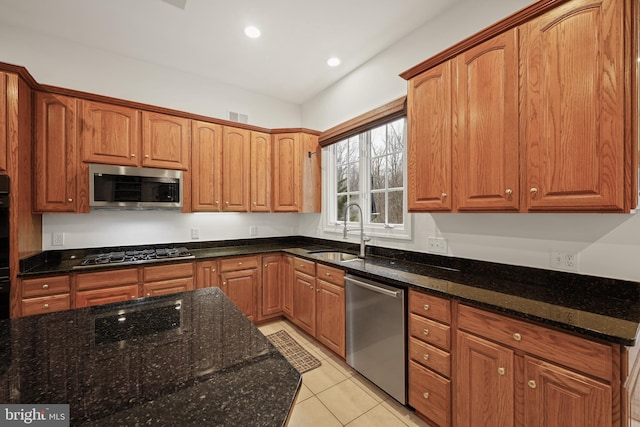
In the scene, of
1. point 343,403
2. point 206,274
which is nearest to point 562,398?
point 343,403

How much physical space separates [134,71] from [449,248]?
3769 millimetres

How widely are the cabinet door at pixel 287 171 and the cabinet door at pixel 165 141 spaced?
1092 millimetres

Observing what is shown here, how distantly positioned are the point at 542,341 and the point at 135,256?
3369 millimetres

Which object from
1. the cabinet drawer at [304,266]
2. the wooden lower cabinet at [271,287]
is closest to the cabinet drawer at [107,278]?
the wooden lower cabinet at [271,287]

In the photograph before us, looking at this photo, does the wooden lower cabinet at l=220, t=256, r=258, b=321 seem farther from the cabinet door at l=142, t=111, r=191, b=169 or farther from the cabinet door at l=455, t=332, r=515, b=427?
the cabinet door at l=455, t=332, r=515, b=427

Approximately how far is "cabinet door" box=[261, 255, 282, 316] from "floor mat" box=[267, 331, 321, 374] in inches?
12.5

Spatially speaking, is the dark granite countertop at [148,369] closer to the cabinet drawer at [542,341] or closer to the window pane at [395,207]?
the cabinet drawer at [542,341]

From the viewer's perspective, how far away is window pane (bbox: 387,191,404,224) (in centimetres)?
274

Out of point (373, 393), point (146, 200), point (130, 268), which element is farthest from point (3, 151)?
point (373, 393)

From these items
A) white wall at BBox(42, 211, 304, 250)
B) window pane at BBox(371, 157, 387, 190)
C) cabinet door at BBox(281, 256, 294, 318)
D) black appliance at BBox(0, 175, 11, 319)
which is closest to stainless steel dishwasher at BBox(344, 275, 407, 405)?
cabinet door at BBox(281, 256, 294, 318)

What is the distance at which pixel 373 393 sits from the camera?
2131mm

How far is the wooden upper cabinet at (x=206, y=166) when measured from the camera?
3107 millimetres

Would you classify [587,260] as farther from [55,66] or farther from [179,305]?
[55,66]

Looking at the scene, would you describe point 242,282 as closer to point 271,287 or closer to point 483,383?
point 271,287
